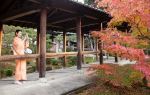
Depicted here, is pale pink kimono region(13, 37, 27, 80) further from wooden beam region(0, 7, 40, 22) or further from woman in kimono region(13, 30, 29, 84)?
wooden beam region(0, 7, 40, 22)

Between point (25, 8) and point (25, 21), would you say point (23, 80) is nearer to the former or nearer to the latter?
point (25, 8)

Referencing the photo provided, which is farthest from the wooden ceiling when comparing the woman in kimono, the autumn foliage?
the autumn foliage

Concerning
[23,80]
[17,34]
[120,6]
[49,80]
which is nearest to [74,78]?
[49,80]

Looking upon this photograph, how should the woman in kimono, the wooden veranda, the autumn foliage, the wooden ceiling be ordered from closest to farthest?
the autumn foliage, the woman in kimono, the wooden veranda, the wooden ceiling

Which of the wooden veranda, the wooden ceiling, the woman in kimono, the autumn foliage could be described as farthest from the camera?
the wooden ceiling

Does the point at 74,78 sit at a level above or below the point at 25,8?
below

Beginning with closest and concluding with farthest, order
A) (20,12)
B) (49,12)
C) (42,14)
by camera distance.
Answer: (42,14) → (20,12) → (49,12)

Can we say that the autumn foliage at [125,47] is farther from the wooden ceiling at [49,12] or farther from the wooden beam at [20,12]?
the wooden beam at [20,12]

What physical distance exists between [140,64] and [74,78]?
14.9ft

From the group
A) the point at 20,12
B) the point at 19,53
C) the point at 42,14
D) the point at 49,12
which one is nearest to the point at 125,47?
the point at 42,14

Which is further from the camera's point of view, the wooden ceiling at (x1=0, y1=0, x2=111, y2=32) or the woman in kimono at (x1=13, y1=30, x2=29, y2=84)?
the wooden ceiling at (x1=0, y1=0, x2=111, y2=32)

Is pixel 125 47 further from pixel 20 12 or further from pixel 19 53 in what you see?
pixel 20 12

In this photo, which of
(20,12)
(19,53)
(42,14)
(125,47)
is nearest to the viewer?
(125,47)

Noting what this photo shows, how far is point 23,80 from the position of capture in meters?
11.4
